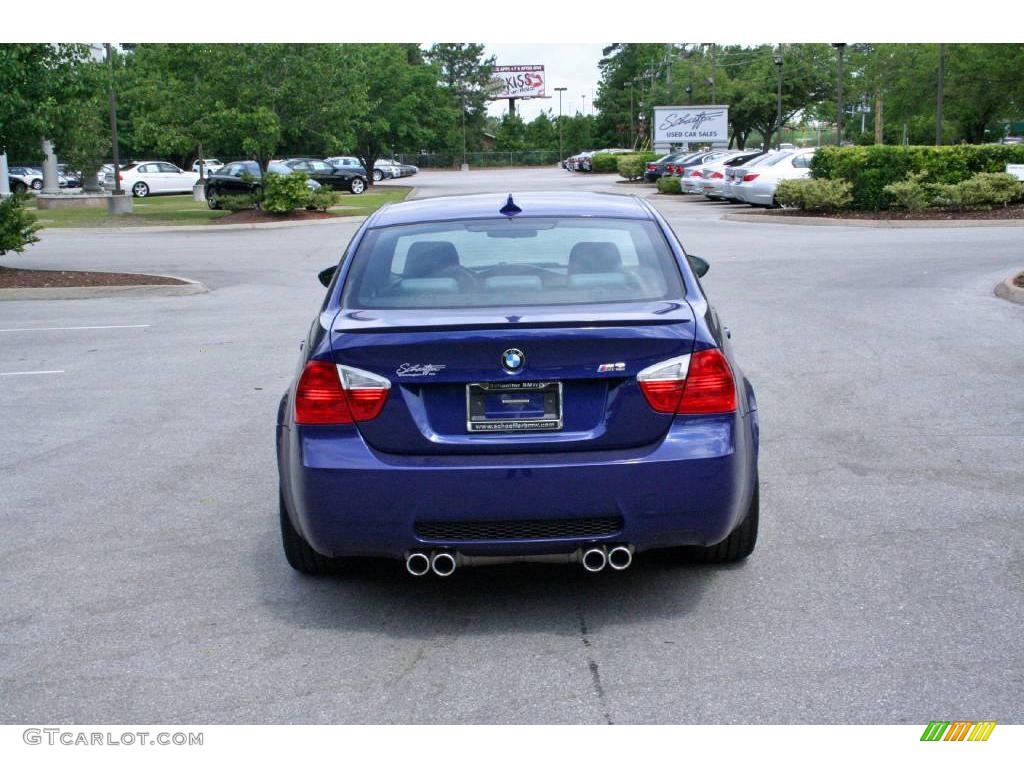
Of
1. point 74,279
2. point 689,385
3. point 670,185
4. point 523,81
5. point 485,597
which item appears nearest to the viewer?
point 689,385

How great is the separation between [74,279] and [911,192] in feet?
59.7

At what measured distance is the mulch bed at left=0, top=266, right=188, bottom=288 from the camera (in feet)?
60.6

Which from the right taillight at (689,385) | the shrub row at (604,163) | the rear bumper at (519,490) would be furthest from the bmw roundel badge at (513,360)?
the shrub row at (604,163)

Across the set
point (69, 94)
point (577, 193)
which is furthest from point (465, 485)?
point (69, 94)

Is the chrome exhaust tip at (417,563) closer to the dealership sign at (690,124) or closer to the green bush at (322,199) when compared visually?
the green bush at (322,199)

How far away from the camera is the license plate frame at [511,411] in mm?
4746

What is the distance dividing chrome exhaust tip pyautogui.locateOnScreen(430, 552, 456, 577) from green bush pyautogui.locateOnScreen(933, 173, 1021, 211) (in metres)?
26.0

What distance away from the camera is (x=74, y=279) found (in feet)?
62.3

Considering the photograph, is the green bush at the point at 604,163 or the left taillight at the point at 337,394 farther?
the green bush at the point at 604,163

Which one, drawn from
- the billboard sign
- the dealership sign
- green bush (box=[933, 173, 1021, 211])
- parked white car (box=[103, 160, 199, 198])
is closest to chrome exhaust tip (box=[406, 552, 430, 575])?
green bush (box=[933, 173, 1021, 211])

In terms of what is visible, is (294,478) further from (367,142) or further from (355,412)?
(367,142)

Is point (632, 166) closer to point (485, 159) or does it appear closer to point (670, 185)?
point (670, 185)

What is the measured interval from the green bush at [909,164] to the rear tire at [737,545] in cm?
2504

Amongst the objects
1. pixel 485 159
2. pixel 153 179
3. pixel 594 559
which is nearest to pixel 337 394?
pixel 594 559
